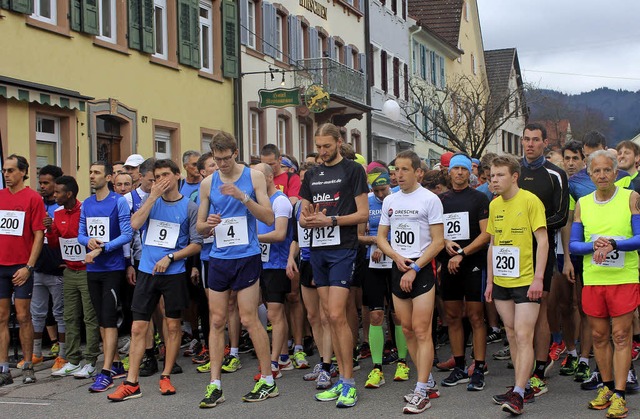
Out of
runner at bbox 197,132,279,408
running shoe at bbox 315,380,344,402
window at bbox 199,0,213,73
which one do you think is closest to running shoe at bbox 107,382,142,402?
runner at bbox 197,132,279,408

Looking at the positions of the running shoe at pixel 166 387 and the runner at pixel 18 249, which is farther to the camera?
the runner at pixel 18 249

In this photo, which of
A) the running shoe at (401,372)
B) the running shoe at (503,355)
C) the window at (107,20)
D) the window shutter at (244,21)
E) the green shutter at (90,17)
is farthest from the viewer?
the window shutter at (244,21)

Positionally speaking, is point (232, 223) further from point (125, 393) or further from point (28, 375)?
point (28, 375)

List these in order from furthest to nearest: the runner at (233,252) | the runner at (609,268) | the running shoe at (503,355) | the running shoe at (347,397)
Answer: the running shoe at (503,355) → the runner at (233,252) → the running shoe at (347,397) → the runner at (609,268)

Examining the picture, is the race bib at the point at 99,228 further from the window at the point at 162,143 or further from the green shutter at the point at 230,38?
the green shutter at the point at 230,38

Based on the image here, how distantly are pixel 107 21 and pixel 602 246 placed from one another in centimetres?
1419

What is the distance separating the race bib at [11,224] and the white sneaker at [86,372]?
1.42 metres

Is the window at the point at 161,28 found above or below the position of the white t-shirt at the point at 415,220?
above

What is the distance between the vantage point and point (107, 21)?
19.7 m

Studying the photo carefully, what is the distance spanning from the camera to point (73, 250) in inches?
388

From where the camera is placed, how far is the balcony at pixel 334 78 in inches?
1141

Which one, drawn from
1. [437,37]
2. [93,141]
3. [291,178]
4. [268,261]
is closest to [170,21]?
[93,141]

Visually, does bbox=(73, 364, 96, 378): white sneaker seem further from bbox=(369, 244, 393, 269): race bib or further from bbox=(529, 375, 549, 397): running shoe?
bbox=(529, 375, 549, 397): running shoe

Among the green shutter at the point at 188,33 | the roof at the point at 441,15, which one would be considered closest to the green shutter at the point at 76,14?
the green shutter at the point at 188,33
